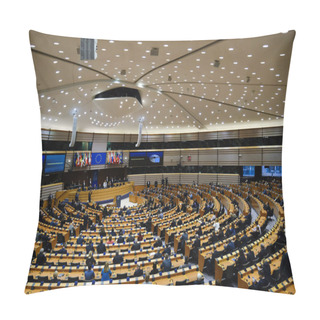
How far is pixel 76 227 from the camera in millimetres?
5711

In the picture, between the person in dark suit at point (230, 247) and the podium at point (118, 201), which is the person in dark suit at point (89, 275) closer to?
the podium at point (118, 201)

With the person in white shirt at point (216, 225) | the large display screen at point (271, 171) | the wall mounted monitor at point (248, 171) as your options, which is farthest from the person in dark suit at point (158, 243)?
the large display screen at point (271, 171)

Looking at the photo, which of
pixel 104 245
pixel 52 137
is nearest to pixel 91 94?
pixel 52 137

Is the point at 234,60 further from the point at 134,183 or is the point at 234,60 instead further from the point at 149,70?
the point at 134,183

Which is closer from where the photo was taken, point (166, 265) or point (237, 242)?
point (166, 265)

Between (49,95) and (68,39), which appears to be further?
(49,95)

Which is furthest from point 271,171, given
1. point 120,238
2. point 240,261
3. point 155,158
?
point 120,238

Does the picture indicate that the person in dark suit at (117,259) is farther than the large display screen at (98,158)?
No

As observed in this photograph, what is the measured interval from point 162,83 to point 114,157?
8.02ft

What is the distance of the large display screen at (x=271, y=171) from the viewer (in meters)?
5.32

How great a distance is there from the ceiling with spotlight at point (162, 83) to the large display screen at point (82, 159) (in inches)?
25.4

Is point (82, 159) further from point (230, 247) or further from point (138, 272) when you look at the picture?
point (230, 247)

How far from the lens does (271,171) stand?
18.1 feet

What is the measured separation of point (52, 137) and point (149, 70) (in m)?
2.92
